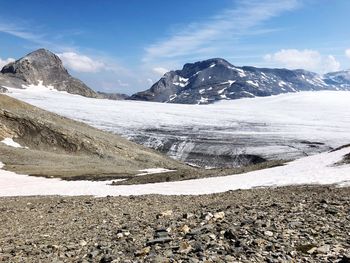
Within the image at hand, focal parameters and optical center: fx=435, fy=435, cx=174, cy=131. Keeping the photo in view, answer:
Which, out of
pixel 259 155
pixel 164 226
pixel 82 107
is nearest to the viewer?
pixel 164 226

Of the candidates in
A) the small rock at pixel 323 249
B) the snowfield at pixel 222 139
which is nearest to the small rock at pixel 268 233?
the small rock at pixel 323 249

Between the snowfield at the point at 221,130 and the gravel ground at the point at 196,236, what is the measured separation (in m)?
92.9

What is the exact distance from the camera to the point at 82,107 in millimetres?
188500

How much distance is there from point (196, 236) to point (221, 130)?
133 metres

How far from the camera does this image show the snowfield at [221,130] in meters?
116

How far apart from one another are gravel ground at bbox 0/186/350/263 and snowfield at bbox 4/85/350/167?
305 feet

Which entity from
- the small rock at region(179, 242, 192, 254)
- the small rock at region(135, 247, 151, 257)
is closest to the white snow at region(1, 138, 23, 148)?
the small rock at region(135, 247, 151, 257)

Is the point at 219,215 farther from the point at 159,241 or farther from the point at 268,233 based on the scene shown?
the point at 159,241

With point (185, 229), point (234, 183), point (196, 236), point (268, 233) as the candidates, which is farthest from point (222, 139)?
point (268, 233)

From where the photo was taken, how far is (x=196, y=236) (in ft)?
41.5

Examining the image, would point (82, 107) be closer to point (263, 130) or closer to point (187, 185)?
point (263, 130)

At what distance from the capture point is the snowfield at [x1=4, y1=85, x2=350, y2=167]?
11631cm

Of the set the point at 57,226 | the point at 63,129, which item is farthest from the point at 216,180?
the point at 63,129

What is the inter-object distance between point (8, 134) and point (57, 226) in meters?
74.9
